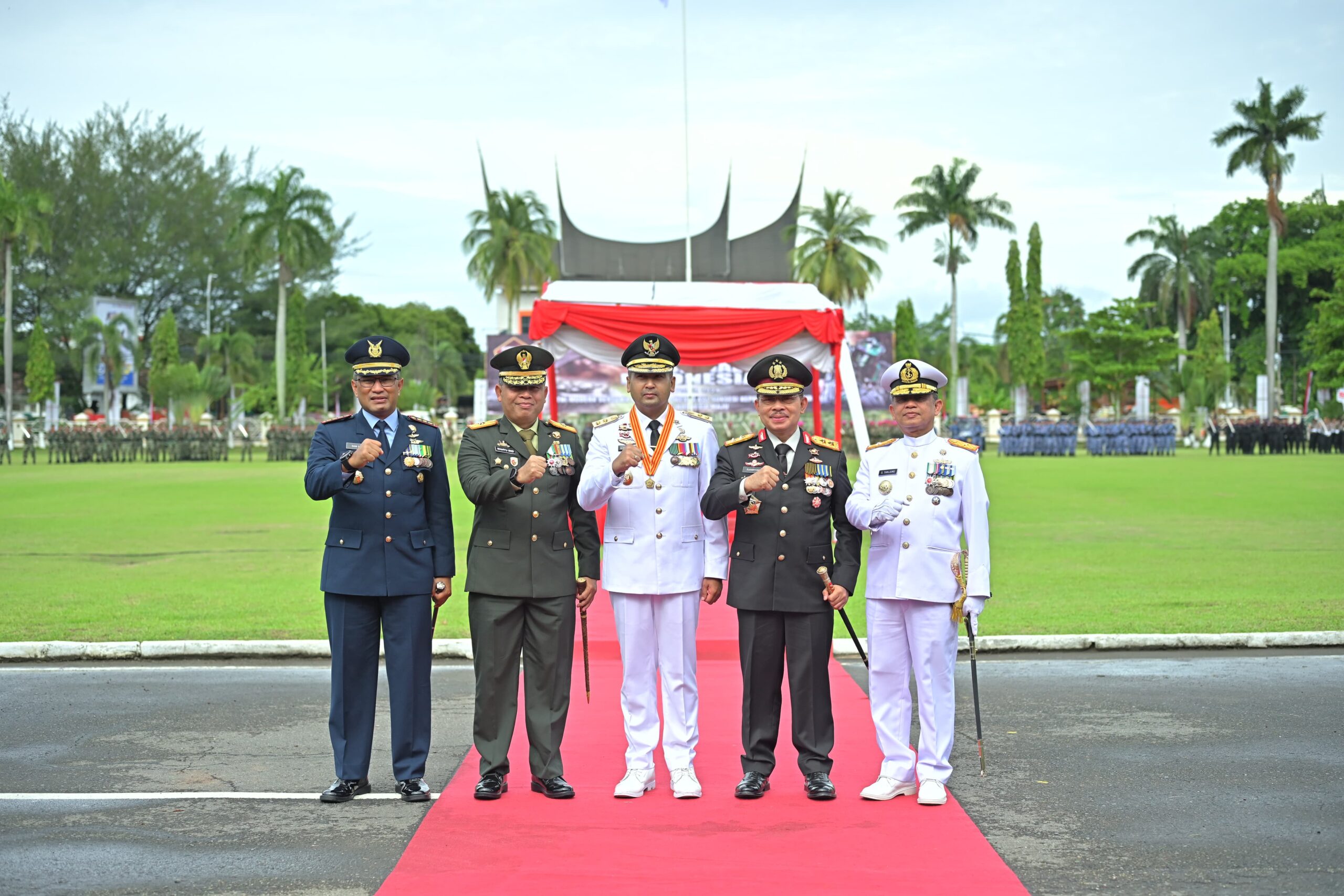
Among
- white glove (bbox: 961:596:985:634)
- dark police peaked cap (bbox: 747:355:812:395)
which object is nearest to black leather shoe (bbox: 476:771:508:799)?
dark police peaked cap (bbox: 747:355:812:395)

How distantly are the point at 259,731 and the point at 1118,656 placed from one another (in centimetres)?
569

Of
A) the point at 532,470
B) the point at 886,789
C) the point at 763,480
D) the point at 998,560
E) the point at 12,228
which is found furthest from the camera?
the point at 12,228

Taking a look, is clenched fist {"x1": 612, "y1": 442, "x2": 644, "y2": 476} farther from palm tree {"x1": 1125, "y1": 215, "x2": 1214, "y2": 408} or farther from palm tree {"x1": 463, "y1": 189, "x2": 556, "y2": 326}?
palm tree {"x1": 1125, "y1": 215, "x2": 1214, "y2": 408}

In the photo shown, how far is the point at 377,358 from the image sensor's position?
18.4ft

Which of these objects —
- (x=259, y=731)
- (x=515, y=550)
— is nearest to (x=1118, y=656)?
(x=515, y=550)

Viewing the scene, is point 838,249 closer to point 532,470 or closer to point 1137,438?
point 1137,438

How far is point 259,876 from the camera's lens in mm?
4488

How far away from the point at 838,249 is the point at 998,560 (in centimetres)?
5039

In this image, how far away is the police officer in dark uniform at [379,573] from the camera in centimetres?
554

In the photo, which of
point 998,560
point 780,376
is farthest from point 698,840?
point 998,560

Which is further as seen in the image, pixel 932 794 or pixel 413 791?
pixel 413 791

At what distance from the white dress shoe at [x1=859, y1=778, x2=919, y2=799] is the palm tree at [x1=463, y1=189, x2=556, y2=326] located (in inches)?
2331

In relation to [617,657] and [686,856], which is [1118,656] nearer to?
[617,657]

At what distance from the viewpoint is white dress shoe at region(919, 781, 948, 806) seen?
5.32m
